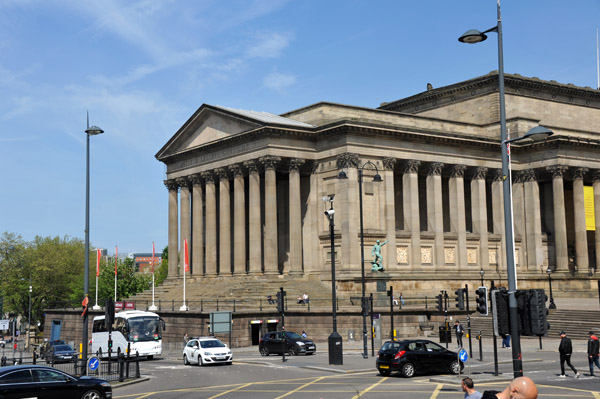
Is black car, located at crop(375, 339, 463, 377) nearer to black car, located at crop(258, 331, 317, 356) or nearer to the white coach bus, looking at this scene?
black car, located at crop(258, 331, 317, 356)

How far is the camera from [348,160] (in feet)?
216

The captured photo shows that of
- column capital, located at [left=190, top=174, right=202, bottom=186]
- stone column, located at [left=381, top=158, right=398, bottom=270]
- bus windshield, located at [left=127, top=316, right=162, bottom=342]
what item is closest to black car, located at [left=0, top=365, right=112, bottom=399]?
bus windshield, located at [left=127, top=316, right=162, bottom=342]

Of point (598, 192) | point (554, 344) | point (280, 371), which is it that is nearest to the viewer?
point (280, 371)

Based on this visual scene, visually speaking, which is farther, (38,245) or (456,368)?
(38,245)

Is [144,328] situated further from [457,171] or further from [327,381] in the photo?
[457,171]

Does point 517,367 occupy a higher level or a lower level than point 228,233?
lower

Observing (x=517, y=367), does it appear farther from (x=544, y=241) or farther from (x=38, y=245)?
(x=38, y=245)

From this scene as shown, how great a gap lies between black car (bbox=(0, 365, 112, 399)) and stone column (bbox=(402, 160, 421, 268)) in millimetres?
48274

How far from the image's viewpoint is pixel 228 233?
72.1 meters

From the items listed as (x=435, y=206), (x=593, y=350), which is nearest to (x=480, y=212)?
(x=435, y=206)

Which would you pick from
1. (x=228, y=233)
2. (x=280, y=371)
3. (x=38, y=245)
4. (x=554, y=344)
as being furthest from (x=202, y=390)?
(x=38, y=245)

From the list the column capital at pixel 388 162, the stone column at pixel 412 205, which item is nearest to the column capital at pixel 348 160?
the column capital at pixel 388 162

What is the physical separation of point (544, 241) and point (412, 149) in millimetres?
18538

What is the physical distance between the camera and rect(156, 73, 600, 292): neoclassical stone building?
221ft
